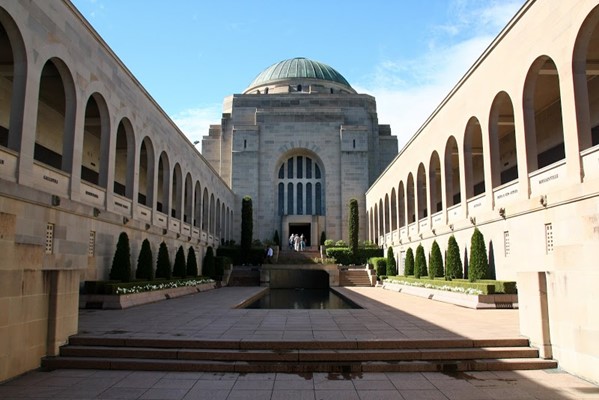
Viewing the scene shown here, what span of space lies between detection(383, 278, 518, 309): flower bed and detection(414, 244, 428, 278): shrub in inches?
102

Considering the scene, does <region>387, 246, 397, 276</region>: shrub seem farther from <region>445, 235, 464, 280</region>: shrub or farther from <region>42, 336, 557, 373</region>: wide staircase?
<region>42, 336, 557, 373</region>: wide staircase

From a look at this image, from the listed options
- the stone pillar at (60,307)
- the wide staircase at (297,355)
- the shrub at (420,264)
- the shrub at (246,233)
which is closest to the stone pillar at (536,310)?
the wide staircase at (297,355)

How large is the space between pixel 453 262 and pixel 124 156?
62.2 ft

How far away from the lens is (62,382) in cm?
744

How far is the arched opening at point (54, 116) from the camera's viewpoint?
15.0 meters

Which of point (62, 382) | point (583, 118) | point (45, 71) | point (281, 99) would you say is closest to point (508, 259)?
point (583, 118)

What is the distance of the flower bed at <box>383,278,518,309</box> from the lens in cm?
1504

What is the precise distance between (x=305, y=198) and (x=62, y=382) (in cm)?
3936

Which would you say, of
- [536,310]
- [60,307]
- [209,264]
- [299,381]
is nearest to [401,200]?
[209,264]

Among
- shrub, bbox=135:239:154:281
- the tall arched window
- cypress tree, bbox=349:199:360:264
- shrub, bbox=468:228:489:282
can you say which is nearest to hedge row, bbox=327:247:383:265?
cypress tree, bbox=349:199:360:264

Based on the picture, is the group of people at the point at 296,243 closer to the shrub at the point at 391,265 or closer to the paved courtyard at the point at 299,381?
the shrub at the point at 391,265

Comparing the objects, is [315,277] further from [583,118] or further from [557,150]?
[583,118]

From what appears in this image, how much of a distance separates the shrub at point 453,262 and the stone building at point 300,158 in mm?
24189

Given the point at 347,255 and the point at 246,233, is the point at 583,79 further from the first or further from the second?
the point at 246,233
